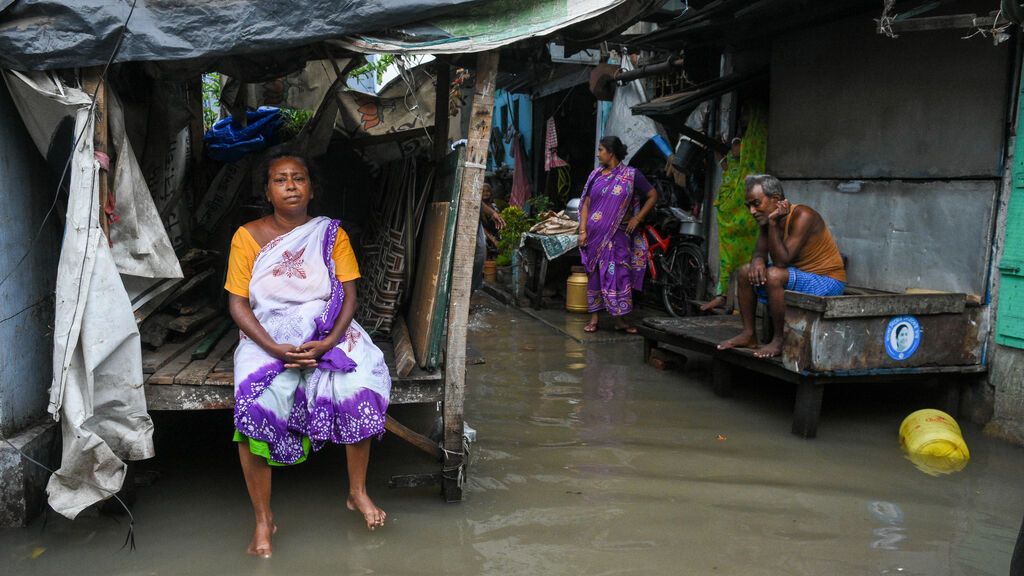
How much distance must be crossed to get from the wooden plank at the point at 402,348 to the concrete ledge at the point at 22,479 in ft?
→ 5.03

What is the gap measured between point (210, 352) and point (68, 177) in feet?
3.46

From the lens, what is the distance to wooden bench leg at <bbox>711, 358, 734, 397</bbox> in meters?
5.38

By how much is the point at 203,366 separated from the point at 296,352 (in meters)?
0.72

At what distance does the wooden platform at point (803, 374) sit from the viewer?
14.8 feet

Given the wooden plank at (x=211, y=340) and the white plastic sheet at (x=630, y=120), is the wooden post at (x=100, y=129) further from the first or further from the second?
the white plastic sheet at (x=630, y=120)

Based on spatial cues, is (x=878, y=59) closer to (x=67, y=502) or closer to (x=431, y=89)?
(x=431, y=89)

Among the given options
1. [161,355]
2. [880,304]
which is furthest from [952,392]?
[161,355]

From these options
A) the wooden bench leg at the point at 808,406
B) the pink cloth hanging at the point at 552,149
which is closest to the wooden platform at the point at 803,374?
the wooden bench leg at the point at 808,406

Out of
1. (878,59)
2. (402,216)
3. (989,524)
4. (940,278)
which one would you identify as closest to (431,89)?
(402,216)

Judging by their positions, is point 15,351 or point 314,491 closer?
point 15,351

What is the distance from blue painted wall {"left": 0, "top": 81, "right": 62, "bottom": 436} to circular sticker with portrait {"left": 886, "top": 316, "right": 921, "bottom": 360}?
14.1 ft

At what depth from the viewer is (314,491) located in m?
3.83

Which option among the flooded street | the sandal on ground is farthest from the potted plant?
the flooded street

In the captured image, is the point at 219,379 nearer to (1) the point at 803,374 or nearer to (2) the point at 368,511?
(2) the point at 368,511
